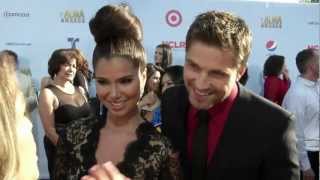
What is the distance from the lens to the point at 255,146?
2014 millimetres

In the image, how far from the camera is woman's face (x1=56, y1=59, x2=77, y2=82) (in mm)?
5020

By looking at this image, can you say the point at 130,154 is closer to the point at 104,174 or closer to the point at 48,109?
the point at 104,174

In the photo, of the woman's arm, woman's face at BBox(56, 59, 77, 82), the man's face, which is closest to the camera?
the man's face

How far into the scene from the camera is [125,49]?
221 cm

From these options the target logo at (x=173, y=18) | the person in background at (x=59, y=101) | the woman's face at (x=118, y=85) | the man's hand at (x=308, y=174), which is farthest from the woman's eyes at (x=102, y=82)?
the target logo at (x=173, y=18)

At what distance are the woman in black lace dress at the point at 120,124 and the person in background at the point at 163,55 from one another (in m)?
3.66

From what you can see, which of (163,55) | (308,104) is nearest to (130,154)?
(308,104)

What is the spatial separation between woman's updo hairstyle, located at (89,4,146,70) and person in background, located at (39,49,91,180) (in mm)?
2401

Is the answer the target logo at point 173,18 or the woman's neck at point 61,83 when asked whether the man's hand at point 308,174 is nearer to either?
the woman's neck at point 61,83

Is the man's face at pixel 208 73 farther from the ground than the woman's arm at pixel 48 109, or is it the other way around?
the man's face at pixel 208 73

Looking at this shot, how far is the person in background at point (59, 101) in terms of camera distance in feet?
15.8

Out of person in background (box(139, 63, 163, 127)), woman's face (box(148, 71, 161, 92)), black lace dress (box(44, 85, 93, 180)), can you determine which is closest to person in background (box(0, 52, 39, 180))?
person in background (box(139, 63, 163, 127))

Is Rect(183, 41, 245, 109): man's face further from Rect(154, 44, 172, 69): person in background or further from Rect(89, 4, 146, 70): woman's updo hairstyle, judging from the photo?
Rect(154, 44, 172, 69): person in background

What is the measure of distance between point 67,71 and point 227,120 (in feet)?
10.5
